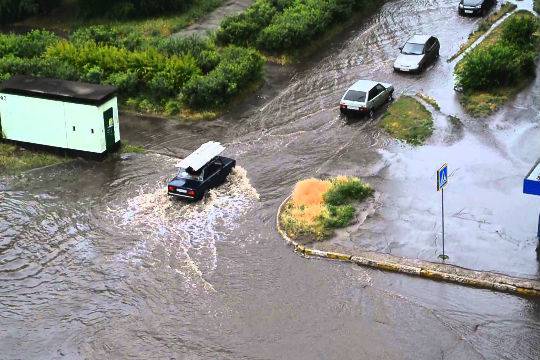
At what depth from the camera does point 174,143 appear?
30469 mm

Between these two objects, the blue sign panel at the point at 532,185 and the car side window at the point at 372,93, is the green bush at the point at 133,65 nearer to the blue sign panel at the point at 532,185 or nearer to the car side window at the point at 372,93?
the car side window at the point at 372,93

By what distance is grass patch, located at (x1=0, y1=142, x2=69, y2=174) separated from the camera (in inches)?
1136

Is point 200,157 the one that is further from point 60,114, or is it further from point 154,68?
point 154,68

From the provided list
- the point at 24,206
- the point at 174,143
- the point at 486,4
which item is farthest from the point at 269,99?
the point at 486,4

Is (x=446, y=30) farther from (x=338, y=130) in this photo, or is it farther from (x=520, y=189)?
(x=520, y=189)

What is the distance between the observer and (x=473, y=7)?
145 ft

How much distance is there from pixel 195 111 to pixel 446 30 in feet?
56.0

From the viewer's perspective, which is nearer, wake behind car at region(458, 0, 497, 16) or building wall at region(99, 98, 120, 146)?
building wall at region(99, 98, 120, 146)

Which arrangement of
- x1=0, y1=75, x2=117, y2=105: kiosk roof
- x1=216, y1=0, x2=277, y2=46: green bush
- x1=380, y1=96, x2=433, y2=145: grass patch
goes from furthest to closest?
x1=216, y1=0, x2=277, y2=46: green bush, x1=380, y1=96, x2=433, y2=145: grass patch, x1=0, y1=75, x2=117, y2=105: kiosk roof

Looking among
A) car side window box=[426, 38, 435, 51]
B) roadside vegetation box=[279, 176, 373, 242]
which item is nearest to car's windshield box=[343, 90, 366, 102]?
roadside vegetation box=[279, 176, 373, 242]

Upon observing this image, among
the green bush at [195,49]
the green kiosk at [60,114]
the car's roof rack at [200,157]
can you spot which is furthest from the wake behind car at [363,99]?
the green kiosk at [60,114]

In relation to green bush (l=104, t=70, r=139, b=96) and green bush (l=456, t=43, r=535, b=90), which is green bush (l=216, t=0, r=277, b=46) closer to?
green bush (l=104, t=70, r=139, b=96)

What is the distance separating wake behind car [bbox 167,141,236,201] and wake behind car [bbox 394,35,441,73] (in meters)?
13.6

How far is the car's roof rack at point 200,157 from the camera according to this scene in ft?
83.5
